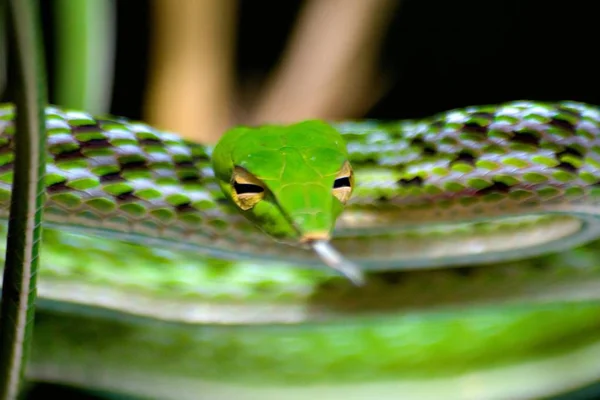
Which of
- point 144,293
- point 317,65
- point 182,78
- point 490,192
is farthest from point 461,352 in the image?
point 182,78

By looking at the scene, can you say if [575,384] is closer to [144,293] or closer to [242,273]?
[242,273]

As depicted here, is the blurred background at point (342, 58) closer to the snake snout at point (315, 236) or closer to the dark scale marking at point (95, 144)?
the dark scale marking at point (95, 144)

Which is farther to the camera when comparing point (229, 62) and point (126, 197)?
point (229, 62)

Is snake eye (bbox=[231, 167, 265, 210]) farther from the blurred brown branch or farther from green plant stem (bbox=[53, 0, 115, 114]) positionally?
the blurred brown branch

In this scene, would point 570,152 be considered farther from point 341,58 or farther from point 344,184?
point 341,58

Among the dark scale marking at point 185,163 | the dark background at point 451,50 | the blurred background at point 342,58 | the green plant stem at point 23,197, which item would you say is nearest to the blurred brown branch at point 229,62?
the blurred background at point 342,58

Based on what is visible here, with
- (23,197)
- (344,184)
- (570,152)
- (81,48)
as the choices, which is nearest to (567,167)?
(570,152)
